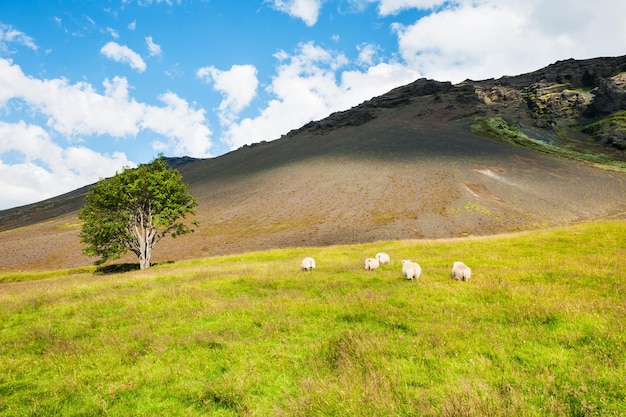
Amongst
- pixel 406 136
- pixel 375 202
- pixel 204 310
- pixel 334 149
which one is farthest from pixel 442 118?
pixel 204 310

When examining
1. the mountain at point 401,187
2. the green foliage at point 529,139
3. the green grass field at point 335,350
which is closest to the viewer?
the green grass field at point 335,350

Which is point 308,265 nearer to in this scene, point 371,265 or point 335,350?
point 371,265

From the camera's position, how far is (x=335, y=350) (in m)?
8.77

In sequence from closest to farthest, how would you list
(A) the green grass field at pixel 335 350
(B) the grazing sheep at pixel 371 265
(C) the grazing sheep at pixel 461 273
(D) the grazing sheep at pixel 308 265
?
(A) the green grass field at pixel 335 350 < (C) the grazing sheep at pixel 461 273 < (B) the grazing sheep at pixel 371 265 < (D) the grazing sheep at pixel 308 265

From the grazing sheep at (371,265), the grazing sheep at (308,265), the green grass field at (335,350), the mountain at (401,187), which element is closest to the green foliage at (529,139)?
the mountain at (401,187)

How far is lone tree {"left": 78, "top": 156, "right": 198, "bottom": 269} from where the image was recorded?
37.4 meters

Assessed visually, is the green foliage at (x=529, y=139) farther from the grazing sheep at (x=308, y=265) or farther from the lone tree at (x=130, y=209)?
the lone tree at (x=130, y=209)

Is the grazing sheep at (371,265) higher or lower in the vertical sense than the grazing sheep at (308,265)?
→ lower

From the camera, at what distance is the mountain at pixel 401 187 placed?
216ft

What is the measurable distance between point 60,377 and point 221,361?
4327 millimetres

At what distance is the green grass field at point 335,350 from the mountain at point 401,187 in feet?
152

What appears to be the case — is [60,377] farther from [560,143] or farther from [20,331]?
[560,143]

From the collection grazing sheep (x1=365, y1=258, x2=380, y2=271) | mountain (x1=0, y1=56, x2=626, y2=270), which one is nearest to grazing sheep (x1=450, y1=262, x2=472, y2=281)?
grazing sheep (x1=365, y1=258, x2=380, y2=271)

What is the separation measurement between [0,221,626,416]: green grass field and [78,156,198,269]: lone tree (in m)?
23.1
